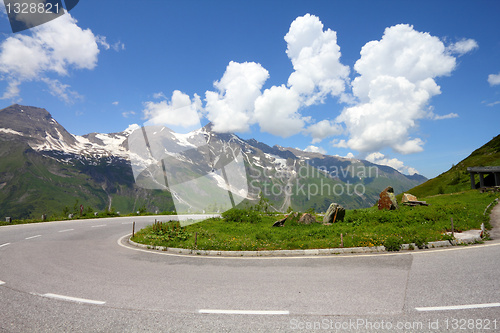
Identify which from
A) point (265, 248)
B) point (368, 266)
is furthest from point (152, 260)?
point (368, 266)

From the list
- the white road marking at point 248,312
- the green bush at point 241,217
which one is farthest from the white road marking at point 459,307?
the green bush at point 241,217

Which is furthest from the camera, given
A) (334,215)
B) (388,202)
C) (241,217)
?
(388,202)

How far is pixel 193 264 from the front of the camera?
35.9 ft

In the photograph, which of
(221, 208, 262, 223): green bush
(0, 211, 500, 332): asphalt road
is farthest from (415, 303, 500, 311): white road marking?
(221, 208, 262, 223): green bush

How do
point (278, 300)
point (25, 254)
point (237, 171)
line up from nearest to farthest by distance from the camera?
point (278, 300) → point (25, 254) → point (237, 171)

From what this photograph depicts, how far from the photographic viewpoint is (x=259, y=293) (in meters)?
7.08

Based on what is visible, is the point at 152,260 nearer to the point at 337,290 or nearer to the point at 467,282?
the point at 337,290

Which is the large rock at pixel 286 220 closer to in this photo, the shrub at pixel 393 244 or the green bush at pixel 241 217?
the green bush at pixel 241 217

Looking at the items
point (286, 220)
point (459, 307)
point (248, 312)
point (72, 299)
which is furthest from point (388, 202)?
point (72, 299)

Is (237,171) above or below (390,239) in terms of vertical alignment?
above

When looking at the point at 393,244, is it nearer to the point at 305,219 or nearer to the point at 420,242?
the point at 420,242

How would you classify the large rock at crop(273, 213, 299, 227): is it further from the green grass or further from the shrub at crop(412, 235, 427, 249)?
the shrub at crop(412, 235, 427, 249)

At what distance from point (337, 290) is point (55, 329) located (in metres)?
6.70

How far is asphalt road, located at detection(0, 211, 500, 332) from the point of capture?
5312mm
